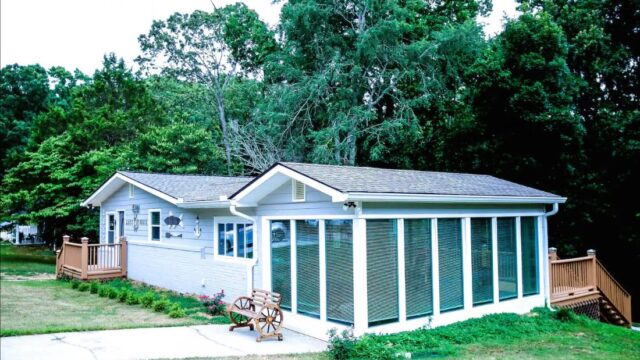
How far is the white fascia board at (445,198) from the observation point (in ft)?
24.5

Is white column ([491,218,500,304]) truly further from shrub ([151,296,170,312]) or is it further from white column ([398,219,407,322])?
shrub ([151,296,170,312])

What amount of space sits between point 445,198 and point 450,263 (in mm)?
1283

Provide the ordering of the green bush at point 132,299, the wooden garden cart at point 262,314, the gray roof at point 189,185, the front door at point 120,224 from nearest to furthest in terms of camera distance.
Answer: the wooden garden cart at point 262,314 < the green bush at point 132,299 < the gray roof at point 189,185 < the front door at point 120,224

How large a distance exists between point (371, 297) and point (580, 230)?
11196mm

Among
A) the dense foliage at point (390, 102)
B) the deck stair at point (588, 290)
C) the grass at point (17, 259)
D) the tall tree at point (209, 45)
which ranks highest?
the tall tree at point (209, 45)

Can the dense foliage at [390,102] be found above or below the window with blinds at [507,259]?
above

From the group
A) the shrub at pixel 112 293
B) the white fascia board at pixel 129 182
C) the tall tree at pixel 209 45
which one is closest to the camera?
the shrub at pixel 112 293

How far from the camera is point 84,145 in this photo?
62.3ft

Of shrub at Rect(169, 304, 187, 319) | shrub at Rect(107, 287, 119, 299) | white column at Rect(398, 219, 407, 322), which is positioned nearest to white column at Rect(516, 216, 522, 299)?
white column at Rect(398, 219, 407, 322)

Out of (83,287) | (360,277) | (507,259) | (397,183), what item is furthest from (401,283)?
(83,287)

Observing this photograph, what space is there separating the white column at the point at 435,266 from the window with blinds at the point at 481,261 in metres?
1.06

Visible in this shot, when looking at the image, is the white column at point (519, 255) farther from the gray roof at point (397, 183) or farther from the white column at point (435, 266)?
the white column at point (435, 266)

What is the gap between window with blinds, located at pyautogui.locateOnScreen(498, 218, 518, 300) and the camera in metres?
10.1

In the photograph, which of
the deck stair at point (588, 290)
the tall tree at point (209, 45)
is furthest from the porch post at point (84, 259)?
the tall tree at point (209, 45)
